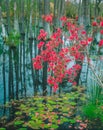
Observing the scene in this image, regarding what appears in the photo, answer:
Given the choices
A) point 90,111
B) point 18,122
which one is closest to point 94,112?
point 90,111

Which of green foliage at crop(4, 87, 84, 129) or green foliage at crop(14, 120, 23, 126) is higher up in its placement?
green foliage at crop(4, 87, 84, 129)

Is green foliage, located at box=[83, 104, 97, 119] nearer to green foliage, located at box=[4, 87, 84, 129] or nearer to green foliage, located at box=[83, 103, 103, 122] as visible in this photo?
green foliage, located at box=[83, 103, 103, 122]

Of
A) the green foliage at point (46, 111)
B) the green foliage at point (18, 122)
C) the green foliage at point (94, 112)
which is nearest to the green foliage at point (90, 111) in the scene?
the green foliage at point (94, 112)

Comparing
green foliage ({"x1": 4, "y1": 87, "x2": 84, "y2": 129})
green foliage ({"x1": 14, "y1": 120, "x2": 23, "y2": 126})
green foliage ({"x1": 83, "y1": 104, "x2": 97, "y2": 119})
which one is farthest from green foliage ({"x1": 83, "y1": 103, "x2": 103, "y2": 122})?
green foliage ({"x1": 14, "y1": 120, "x2": 23, "y2": 126})

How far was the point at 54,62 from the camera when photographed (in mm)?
9781

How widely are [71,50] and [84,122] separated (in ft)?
8.20

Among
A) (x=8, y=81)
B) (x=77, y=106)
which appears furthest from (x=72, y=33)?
(x=8, y=81)

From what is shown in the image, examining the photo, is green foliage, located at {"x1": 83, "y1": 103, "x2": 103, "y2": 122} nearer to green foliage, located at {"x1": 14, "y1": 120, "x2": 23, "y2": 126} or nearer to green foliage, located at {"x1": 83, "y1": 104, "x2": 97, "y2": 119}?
green foliage, located at {"x1": 83, "y1": 104, "x2": 97, "y2": 119}

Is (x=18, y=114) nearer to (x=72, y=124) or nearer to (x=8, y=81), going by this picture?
(x=72, y=124)

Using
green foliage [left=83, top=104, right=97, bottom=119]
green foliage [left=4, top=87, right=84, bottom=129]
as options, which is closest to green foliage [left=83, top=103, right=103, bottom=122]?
green foliage [left=83, top=104, right=97, bottom=119]

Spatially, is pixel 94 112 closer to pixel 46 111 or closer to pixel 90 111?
pixel 90 111

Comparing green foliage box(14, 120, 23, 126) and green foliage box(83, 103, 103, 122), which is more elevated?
green foliage box(83, 103, 103, 122)

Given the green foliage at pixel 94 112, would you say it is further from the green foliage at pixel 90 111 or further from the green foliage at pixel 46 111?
the green foliage at pixel 46 111

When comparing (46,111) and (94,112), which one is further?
(46,111)
